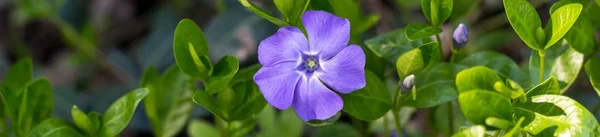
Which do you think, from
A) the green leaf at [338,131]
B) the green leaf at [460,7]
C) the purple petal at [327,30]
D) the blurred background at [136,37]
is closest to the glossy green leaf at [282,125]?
the green leaf at [338,131]

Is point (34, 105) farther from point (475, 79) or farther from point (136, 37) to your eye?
point (136, 37)

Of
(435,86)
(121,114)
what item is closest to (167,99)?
(121,114)

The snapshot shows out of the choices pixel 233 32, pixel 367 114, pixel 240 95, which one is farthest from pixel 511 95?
pixel 233 32

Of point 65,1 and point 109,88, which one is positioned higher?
point 65,1

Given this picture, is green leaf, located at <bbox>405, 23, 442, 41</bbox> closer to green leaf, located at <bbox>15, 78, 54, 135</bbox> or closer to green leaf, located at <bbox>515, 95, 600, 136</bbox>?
green leaf, located at <bbox>515, 95, 600, 136</bbox>

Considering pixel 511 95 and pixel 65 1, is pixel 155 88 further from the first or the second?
pixel 65 1

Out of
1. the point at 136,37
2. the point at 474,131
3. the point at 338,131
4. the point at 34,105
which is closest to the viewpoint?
the point at 474,131
